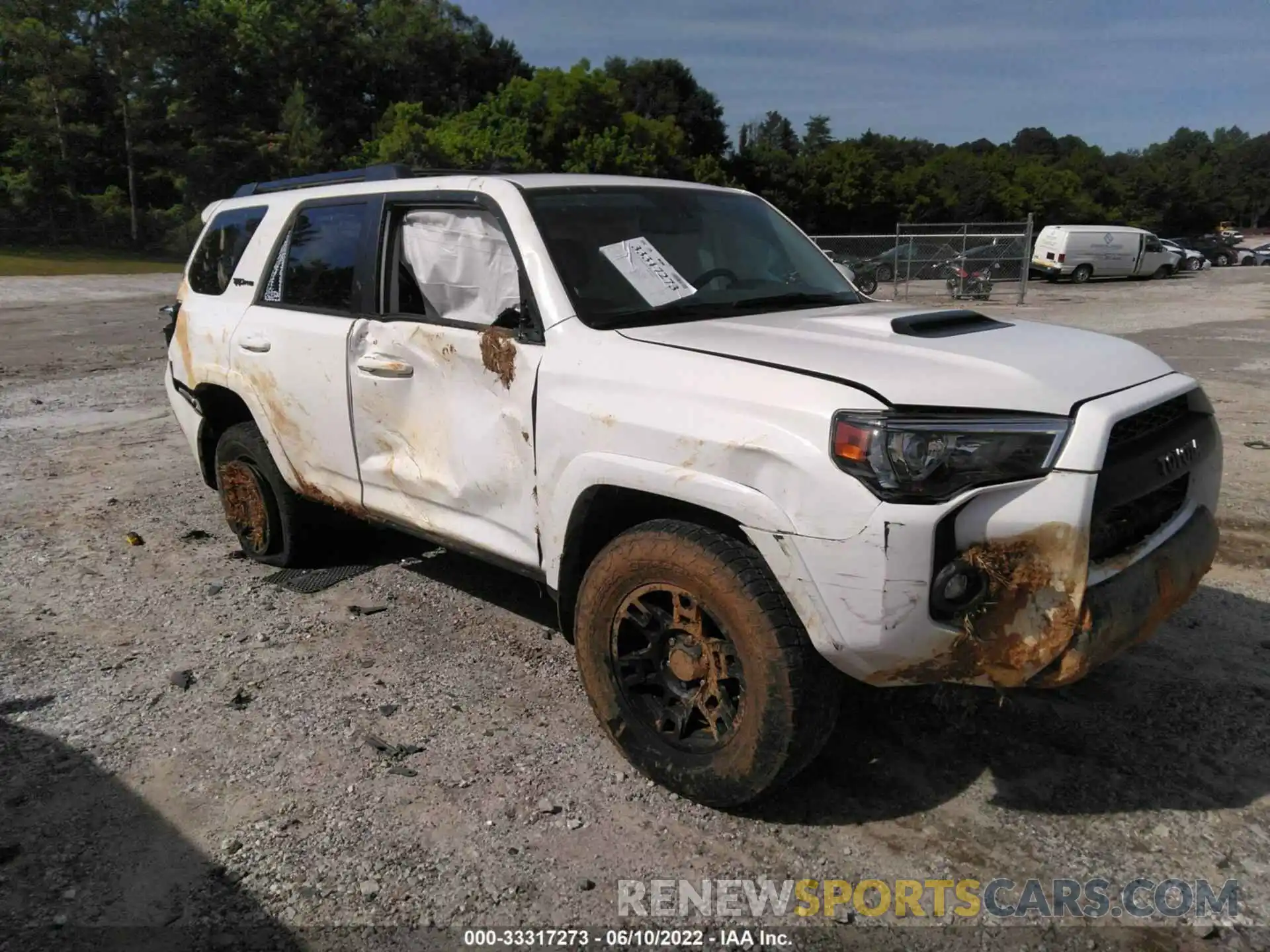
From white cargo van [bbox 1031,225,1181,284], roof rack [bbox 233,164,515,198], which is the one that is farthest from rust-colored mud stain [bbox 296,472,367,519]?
white cargo van [bbox 1031,225,1181,284]

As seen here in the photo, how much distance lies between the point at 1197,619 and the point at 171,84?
60104mm

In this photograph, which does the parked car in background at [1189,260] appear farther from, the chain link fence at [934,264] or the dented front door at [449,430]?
the dented front door at [449,430]

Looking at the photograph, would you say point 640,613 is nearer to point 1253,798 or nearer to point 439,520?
point 439,520

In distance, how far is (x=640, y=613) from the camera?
2.99m

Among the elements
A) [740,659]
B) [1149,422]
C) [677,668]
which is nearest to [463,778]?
[677,668]

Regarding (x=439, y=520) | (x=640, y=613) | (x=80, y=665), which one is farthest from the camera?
(x=80, y=665)

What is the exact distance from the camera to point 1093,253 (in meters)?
34.3

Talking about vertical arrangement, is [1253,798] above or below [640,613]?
below

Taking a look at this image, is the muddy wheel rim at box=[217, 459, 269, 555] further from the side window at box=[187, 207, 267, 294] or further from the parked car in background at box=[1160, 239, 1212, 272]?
the parked car in background at box=[1160, 239, 1212, 272]

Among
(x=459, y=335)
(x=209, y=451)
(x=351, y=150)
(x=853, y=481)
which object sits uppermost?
(x=351, y=150)

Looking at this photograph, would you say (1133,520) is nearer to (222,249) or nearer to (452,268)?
(452,268)

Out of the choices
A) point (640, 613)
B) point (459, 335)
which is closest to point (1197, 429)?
point (640, 613)

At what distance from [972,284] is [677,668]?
24.1 meters

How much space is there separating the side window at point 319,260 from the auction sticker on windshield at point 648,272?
1259 millimetres
